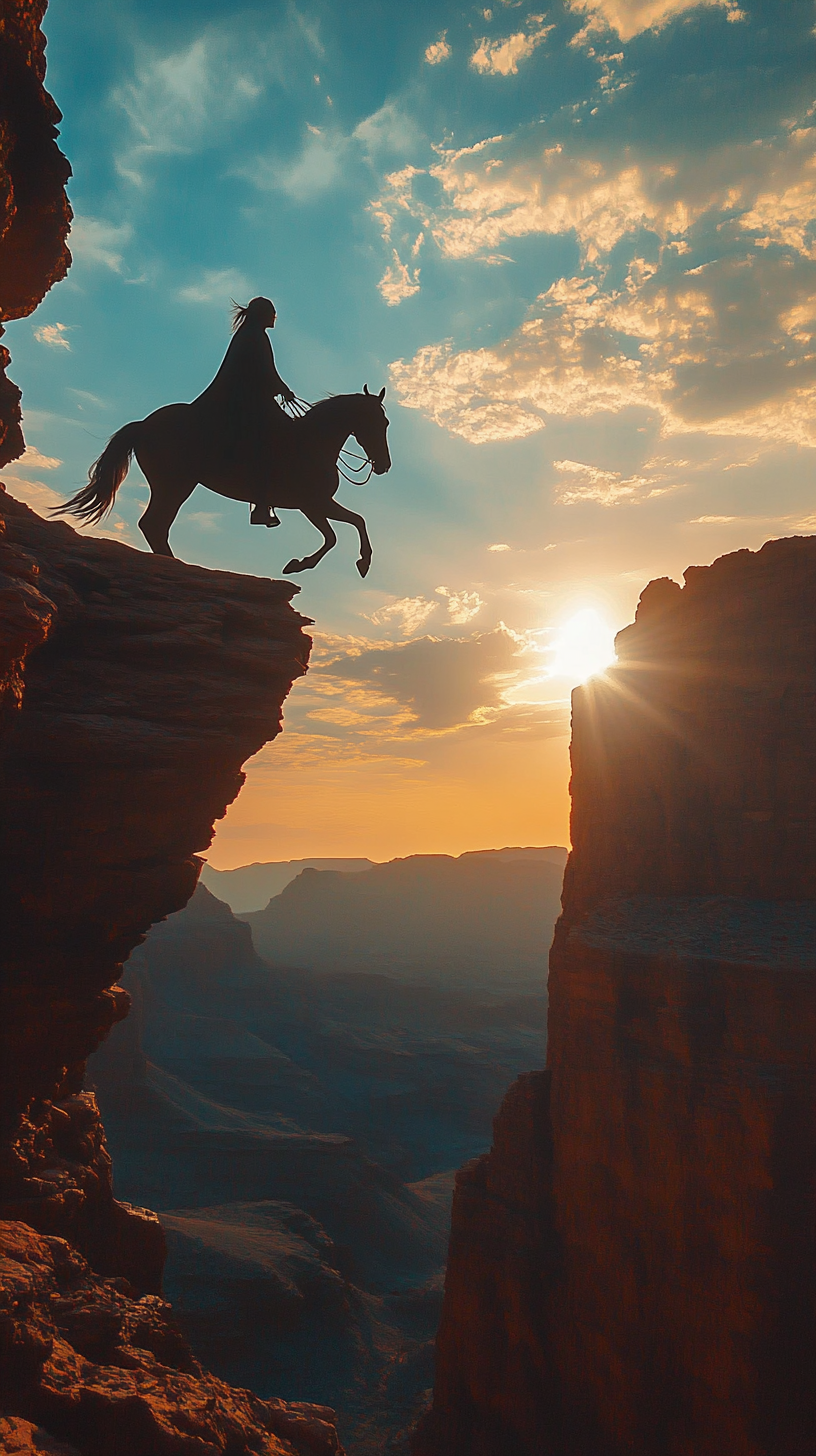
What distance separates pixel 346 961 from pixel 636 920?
134m

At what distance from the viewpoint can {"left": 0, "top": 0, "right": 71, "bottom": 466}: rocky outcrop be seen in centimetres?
727

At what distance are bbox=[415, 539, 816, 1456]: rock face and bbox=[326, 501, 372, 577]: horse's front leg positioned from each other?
1600 centimetres

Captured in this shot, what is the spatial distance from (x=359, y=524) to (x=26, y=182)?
20.7ft

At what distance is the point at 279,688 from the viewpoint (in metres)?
11.8

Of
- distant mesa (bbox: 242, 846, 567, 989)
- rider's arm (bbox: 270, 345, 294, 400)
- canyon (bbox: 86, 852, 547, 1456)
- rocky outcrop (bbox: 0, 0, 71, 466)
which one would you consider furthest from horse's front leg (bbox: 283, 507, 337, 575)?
distant mesa (bbox: 242, 846, 567, 989)

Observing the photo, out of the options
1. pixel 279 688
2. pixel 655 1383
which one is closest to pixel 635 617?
pixel 279 688

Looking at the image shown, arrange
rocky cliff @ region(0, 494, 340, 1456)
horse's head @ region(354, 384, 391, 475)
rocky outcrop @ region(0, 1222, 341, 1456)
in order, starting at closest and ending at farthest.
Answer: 1. rocky outcrop @ region(0, 1222, 341, 1456)
2. rocky cliff @ region(0, 494, 340, 1456)
3. horse's head @ region(354, 384, 391, 475)

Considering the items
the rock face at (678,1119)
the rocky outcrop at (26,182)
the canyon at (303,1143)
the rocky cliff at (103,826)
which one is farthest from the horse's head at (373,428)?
the canyon at (303,1143)

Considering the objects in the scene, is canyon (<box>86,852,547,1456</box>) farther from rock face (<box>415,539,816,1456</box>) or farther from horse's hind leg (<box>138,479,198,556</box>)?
horse's hind leg (<box>138,479,198,556</box>)

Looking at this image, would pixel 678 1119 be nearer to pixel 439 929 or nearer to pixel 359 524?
pixel 359 524

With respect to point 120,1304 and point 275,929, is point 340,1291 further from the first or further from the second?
point 275,929

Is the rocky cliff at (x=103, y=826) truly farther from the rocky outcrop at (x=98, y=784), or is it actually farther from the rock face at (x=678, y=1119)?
the rock face at (x=678, y=1119)

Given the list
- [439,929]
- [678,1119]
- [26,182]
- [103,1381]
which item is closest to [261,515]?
[26,182]

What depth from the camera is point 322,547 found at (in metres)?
11.9
